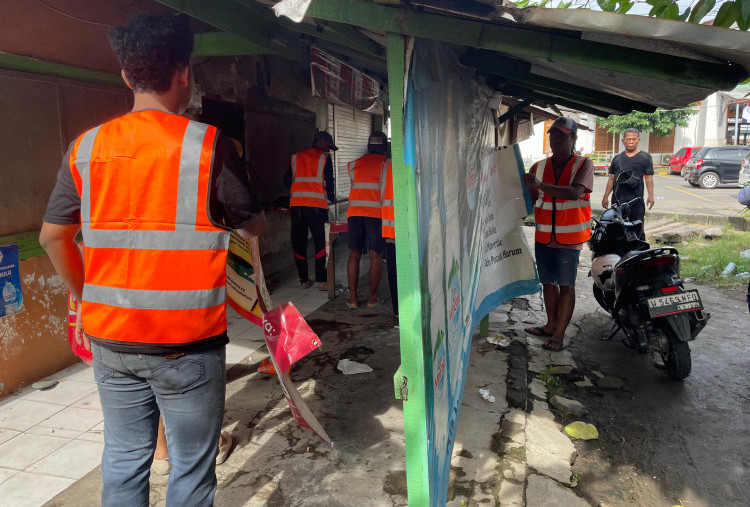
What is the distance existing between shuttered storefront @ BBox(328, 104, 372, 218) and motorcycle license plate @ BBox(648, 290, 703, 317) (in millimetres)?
6172

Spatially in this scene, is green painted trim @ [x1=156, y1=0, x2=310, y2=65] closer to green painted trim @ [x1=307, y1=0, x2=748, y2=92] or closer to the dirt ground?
green painted trim @ [x1=307, y1=0, x2=748, y2=92]

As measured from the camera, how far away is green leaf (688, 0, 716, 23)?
156 centimetres

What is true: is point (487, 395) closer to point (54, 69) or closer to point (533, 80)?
point (533, 80)

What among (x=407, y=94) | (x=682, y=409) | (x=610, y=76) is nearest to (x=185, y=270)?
(x=407, y=94)


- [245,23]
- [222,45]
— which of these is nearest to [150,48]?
[245,23]

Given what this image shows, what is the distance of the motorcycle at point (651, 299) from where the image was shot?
376cm

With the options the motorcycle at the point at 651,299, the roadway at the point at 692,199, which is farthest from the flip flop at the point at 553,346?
the roadway at the point at 692,199

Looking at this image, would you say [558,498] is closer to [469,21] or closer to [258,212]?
[258,212]

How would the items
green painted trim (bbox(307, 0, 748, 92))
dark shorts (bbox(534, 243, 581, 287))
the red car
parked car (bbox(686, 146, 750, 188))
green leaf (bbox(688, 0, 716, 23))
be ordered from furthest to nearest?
1. the red car
2. parked car (bbox(686, 146, 750, 188))
3. dark shorts (bbox(534, 243, 581, 287))
4. green painted trim (bbox(307, 0, 748, 92))
5. green leaf (bbox(688, 0, 716, 23))

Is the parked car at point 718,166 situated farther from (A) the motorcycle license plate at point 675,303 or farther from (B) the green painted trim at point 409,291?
(B) the green painted trim at point 409,291

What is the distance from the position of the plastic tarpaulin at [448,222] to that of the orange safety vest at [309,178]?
2.49 m

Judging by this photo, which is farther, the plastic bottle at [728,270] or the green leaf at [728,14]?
the plastic bottle at [728,270]

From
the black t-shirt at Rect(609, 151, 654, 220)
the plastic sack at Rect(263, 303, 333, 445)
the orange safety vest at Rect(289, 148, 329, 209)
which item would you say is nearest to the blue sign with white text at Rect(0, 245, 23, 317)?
the plastic sack at Rect(263, 303, 333, 445)

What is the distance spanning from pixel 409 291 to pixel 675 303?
3024mm
